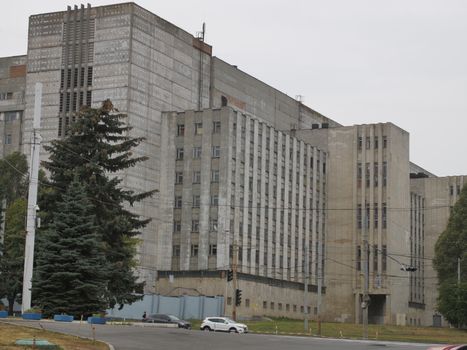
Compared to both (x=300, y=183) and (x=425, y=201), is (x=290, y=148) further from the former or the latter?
(x=425, y=201)

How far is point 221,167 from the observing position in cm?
9788

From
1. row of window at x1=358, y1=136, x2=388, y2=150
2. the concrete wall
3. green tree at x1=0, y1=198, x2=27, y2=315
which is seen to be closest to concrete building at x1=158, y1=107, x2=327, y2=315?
row of window at x1=358, y1=136, x2=388, y2=150

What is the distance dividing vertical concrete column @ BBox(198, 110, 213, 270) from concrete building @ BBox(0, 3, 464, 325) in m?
0.13

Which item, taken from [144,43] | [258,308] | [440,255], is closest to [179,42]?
[144,43]

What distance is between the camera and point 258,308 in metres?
97.8

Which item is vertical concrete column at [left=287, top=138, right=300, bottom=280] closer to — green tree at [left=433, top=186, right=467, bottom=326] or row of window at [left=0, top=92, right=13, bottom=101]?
green tree at [left=433, top=186, right=467, bottom=326]

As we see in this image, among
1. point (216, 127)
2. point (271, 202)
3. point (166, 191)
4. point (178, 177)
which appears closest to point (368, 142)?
point (271, 202)

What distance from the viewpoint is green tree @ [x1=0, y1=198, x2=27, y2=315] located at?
64.4 m

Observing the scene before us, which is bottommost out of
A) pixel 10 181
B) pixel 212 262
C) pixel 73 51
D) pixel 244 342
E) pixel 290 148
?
pixel 244 342

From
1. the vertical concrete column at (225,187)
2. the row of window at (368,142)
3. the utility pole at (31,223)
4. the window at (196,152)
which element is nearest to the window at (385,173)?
the row of window at (368,142)

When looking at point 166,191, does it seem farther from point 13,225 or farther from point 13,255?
point 13,255

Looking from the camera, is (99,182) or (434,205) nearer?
(99,182)

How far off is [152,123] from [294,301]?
92.8 ft

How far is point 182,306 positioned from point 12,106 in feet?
115
